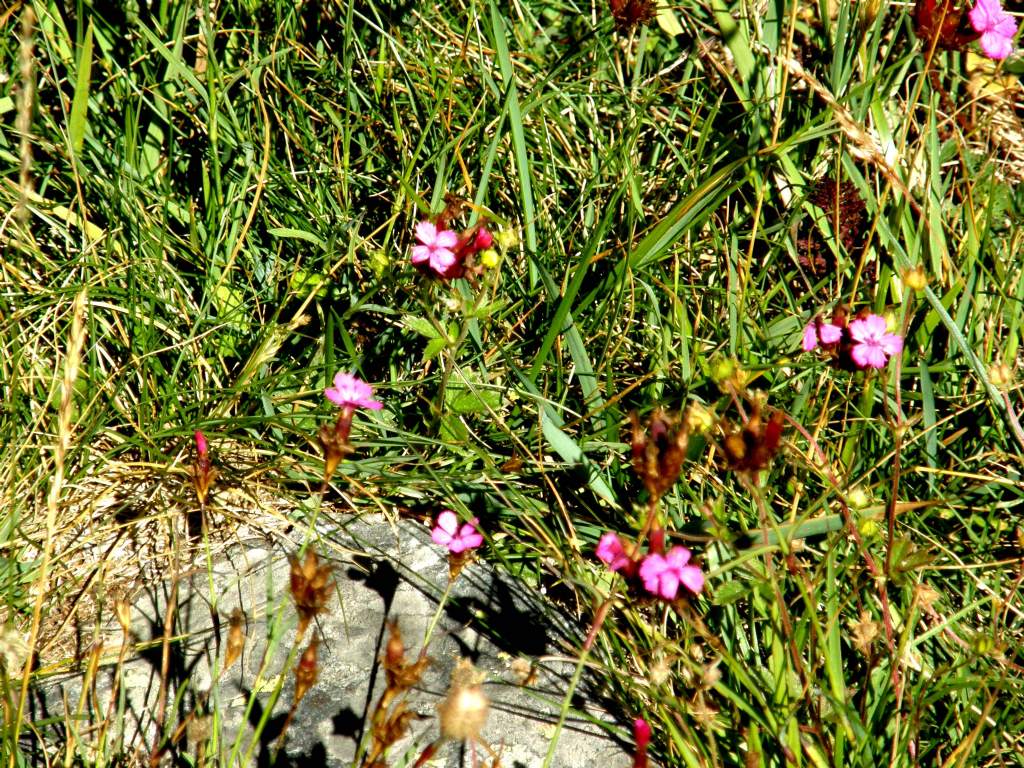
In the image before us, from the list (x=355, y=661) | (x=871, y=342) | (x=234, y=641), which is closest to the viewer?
(x=234, y=641)

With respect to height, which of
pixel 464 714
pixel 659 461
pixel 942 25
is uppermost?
pixel 942 25

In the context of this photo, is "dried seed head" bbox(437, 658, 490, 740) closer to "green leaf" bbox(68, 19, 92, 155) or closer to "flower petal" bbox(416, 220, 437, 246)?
"flower petal" bbox(416, 220, 437, 246)

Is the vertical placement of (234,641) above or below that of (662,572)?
below

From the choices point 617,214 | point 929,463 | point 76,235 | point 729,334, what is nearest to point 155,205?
point 76,235

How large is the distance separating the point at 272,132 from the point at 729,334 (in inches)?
47.0

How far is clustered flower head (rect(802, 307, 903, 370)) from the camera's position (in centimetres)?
163

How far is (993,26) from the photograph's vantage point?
199 centimetres

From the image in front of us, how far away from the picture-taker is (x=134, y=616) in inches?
70.6

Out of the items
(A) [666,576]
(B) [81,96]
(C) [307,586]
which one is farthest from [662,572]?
(B) [81,96]

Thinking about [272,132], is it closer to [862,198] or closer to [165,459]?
[165,459]

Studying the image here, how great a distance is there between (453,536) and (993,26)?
156 centimetres

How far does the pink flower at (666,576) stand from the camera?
1.38 meters

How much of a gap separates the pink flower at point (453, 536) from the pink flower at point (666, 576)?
1.13ft

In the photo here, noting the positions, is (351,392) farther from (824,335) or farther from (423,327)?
(824,335)
